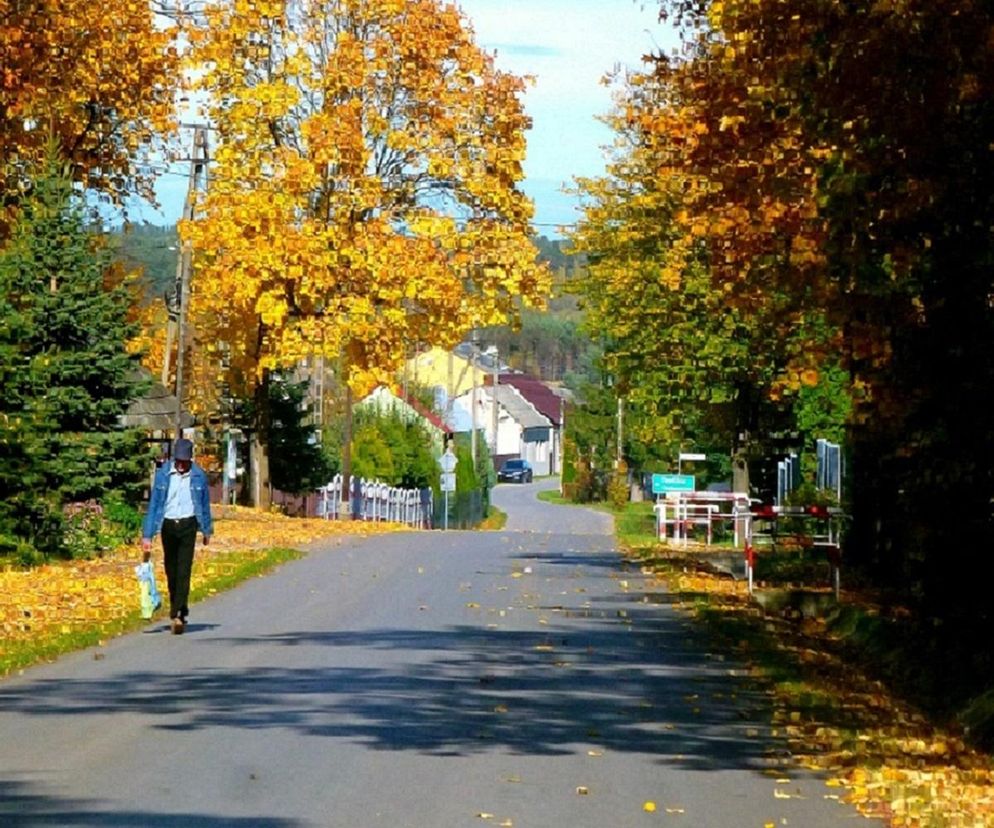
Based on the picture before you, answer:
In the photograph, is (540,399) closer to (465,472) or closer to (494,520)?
(494,520)

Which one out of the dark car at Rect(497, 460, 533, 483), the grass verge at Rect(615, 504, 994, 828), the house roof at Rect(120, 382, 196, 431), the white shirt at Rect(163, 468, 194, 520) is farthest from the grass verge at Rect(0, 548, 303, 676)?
the dark car at Rect(497, 460, 533, 483)

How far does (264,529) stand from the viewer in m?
39.8

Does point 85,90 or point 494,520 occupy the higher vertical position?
point 85,90

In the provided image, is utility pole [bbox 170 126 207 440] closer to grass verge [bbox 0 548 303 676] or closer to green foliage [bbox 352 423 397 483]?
grass verge [bbox 0 548 303 676]

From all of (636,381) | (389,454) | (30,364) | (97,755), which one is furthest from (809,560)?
(389,454)

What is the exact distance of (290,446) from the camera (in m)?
57.0

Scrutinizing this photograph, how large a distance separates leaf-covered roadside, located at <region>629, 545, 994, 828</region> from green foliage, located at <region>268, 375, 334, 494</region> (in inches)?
1319

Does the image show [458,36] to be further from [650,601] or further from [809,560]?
[650,601]

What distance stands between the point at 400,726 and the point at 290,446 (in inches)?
1733

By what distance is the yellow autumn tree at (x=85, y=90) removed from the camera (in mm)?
35219

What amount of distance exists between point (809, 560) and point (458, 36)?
1613cm

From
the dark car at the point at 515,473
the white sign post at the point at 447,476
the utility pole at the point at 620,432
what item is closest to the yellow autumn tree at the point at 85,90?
the white sign post at the point at 447,476

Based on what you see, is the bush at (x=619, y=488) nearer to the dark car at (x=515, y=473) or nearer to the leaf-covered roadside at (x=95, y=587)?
the leaf-covered roadside at (x=95, y=587)

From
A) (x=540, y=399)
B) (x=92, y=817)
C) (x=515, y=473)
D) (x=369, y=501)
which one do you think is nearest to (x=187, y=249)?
(x=369, y=501)
